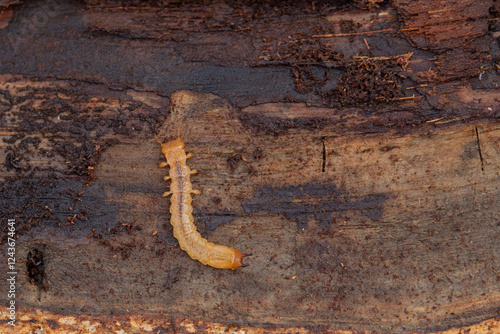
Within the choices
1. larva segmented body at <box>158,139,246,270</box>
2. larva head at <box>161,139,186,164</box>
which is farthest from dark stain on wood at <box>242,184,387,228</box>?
larva head at <box>161,139,186,164</box>

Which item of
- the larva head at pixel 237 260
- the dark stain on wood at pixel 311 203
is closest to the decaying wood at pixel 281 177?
the dark stain on wood at pixel 311 203

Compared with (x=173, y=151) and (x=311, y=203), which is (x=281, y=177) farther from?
(x=173, y=151)

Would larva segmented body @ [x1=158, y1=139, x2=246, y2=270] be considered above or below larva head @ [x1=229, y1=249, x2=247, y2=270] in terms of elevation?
above

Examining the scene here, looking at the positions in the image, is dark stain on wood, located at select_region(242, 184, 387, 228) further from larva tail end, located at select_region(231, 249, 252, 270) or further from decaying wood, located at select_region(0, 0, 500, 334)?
larva tail end, located at select_region(231, 249, 252, 270)

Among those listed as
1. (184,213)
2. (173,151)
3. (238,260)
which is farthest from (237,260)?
(173,151)

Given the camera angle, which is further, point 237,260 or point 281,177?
point 281,177

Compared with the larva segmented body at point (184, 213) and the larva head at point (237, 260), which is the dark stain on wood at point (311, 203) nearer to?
the larva head at point (237, 260)
